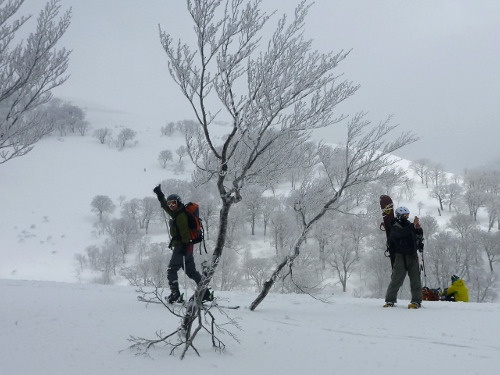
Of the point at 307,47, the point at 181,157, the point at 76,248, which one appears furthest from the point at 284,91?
the point at 181,157

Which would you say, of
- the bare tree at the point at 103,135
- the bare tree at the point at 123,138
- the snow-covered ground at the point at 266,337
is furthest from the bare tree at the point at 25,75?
the bare tree at the point at 103,135

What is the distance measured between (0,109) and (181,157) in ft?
238

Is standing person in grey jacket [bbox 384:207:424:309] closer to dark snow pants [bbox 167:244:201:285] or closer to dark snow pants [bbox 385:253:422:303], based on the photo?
dark snow pants [bbox 385:253:422:303]

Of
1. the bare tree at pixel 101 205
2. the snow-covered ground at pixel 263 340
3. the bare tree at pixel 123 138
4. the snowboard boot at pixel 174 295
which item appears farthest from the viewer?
the bare tree at pixel 123 138

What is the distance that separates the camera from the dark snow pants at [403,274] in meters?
6.74

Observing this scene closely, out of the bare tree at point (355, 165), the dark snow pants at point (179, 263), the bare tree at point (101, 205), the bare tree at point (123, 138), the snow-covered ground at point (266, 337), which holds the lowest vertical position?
the snow-covered ground at point (266, 337)

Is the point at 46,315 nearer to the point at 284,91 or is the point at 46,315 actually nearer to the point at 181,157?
the point at 284,91

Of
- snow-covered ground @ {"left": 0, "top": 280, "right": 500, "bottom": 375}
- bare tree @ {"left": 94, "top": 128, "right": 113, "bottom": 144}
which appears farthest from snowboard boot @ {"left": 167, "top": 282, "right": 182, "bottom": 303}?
bare tree @ {"left": 94, "top": 128, "right": 113, "bottom": 144}

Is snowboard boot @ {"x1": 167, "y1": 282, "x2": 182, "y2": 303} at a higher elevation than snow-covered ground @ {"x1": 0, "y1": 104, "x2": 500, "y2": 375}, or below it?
higher

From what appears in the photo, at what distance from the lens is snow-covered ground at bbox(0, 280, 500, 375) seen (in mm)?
3119

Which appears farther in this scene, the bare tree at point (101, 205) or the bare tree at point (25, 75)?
the bare tree at point (101, 205)

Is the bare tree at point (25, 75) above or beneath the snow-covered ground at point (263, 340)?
above

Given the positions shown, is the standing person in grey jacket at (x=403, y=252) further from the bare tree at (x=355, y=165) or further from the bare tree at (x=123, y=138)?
the bare tree at (x=123, y=138)

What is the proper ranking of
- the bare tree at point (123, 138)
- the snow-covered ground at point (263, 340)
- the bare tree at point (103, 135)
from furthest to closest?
the bare tree at point (103, 135), the bare tree at point (123, 138), the snow-covered ground at point (263, 340)
